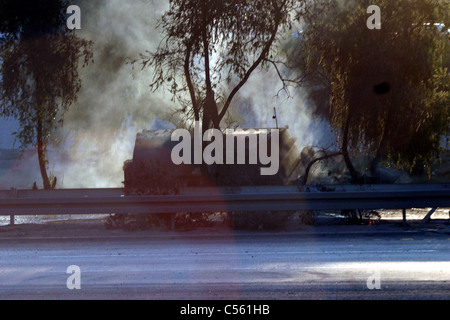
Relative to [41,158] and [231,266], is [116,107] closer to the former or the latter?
[41,158]

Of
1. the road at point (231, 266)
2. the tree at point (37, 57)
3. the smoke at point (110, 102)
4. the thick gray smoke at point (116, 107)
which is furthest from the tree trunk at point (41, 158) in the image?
the road at point (231, 266)

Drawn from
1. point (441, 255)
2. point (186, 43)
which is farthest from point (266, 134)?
point (441, 255)

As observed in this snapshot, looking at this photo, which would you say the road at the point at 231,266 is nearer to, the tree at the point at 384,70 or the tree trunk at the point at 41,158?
the tree at the point at 384,70

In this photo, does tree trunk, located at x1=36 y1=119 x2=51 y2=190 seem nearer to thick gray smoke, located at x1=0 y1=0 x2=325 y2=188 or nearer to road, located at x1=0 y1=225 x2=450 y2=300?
thick gray smoke, located at x1=0 y1=0 x2=325 y2=188

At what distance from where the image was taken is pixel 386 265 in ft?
32.0

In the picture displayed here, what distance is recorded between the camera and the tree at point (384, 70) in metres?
21.9

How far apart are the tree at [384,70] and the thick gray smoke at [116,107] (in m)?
8.36

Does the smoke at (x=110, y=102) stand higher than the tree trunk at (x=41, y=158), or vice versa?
the smoke at (x=110, y=102)

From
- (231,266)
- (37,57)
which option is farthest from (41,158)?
(231,266)

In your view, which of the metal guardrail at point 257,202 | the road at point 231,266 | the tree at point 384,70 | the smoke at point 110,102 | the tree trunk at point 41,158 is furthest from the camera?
the smoke at point 110,102

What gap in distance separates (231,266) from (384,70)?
1368 centimetres

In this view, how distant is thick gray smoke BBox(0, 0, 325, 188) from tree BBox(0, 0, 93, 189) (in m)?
3.79
